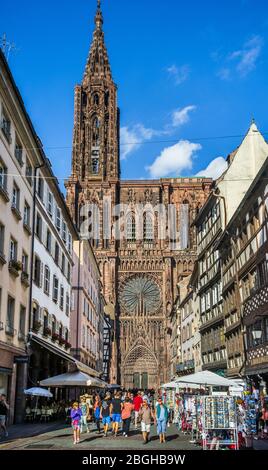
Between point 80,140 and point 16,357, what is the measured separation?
75.1 metres

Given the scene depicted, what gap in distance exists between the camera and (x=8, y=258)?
22.6 m

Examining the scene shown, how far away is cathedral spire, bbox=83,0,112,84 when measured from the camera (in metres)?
103

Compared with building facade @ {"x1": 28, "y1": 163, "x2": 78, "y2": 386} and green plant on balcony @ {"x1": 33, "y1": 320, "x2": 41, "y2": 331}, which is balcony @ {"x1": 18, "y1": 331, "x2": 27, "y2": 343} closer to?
building facade @ {"x1": 28, "y1": 163, "x2": 78, "y2": 386}

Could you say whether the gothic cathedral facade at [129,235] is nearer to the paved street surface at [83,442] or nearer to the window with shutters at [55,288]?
the window with shutters at [55,288]

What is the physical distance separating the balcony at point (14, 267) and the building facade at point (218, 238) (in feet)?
46.7

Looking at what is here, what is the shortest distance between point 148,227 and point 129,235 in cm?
352

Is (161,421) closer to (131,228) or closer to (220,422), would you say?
(220,422)

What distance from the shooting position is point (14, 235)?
23.6 metres

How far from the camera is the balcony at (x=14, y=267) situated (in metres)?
22.7

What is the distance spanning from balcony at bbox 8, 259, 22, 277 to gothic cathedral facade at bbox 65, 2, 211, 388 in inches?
2149

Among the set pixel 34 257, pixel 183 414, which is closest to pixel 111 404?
pixel 183 414

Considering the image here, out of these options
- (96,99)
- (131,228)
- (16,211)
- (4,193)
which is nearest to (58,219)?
(16,211)

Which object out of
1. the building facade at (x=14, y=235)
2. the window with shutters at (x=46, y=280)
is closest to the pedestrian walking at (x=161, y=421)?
the building facade at (x=14, y=235)

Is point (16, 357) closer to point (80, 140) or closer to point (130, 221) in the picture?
point (130, 221)
